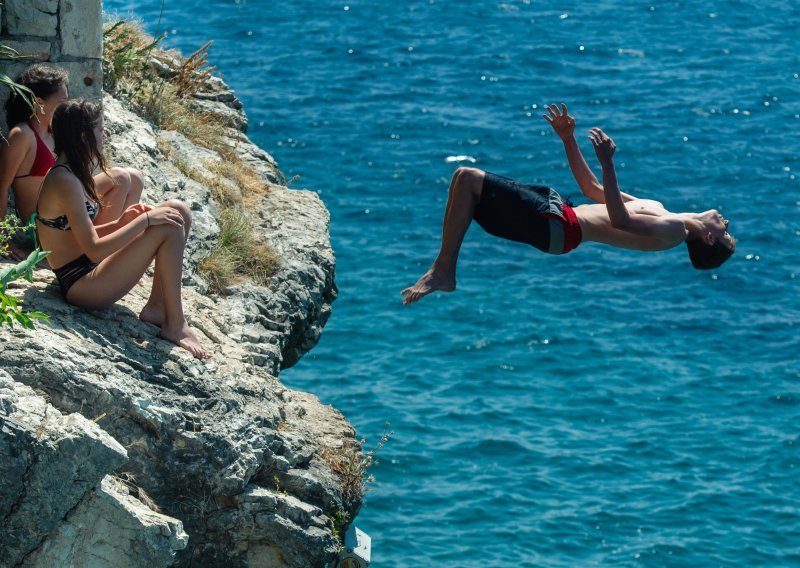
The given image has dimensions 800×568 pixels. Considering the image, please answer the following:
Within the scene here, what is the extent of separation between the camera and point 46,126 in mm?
9719

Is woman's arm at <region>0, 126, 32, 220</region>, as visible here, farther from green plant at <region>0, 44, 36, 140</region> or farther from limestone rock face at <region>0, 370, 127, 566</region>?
limestone rock face at <region>0, 370, 127, 566</region>

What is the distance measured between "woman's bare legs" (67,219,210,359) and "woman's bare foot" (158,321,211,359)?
0.31m

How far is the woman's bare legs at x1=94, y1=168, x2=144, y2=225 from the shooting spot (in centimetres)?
944

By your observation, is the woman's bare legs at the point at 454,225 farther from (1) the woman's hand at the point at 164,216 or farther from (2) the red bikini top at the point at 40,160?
(2) the red bikini top at the point at 40,160

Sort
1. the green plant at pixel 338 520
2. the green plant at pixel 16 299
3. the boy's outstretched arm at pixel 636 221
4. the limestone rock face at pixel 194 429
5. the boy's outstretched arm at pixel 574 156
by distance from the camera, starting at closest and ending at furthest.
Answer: the green plant at pixel 16 299 → the limestone rock face at pixel 194 429 → the boy's outstretched arm at pixel 636 221 → the boy's outstretched arm at pixel 574 156 → the green plant at pixel 338 520

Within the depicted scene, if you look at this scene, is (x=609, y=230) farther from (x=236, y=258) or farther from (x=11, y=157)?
(x=11, y=157)

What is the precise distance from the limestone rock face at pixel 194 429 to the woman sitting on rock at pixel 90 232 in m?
0.27

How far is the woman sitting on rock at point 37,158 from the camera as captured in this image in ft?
31.0

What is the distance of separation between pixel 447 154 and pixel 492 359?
858cm

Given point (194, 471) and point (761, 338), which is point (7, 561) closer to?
point (194, 471)

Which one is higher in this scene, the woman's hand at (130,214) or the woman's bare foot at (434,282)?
the woman's hand at (130,214)

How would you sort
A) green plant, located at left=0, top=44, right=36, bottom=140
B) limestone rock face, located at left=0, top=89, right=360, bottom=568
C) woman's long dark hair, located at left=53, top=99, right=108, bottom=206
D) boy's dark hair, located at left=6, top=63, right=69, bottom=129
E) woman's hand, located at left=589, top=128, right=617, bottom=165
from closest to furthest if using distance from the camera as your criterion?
limestone rock face, located at left=0, top=89, right=360, bottom=568 → woman's long dark hair, located at left=53, top=99, right=108, bottom=206 → woman's hand, located at left=589, top=128, right=617, bottom=165 → green plant, located at left=0, top=44, right=36, bottom=140 → boy's dark hair, located at left=6, top=63, right=69, bottom=129

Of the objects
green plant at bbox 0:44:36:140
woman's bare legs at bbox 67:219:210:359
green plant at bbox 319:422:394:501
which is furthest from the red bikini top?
green plant at bbox 319:422:394:501

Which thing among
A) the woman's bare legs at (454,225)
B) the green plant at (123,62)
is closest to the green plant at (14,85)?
the woman's bare legs at (454,225)
